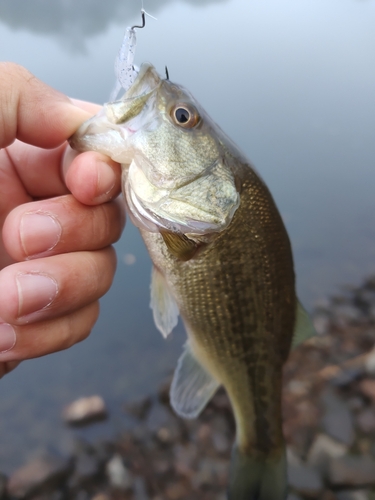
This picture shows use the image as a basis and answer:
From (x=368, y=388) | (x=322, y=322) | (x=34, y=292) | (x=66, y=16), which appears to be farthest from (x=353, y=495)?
(x=66, y=16)

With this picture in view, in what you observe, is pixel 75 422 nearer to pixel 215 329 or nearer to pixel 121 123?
pixel 215 329

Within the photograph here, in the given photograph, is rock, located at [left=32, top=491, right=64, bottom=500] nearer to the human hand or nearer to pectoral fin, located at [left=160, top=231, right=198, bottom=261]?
the human hand

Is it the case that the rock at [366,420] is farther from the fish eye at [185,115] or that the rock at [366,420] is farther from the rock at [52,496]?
the fish eye at [185,115]

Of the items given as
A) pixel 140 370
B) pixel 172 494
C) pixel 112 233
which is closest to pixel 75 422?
pixel 140 370

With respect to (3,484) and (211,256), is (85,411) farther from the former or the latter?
(211,256)

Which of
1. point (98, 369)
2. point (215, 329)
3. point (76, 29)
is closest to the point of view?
point (215, 329)

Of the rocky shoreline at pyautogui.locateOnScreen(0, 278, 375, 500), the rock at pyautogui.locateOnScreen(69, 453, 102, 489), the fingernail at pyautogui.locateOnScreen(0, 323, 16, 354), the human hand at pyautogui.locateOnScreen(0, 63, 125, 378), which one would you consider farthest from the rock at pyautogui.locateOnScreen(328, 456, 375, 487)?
the fingernail at pyautogui.locateOnScreen(0, 323, 16, 354)
